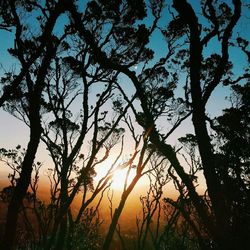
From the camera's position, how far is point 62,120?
48.3 ft

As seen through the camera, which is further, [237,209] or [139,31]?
[139,31]

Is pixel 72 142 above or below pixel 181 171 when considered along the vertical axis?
above

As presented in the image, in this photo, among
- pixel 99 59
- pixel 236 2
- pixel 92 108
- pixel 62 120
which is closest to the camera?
pixel 99 59

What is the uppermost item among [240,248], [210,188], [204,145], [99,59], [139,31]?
[139,31]

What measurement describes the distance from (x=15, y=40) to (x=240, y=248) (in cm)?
778

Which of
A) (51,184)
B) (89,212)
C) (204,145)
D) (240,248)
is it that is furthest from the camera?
(89,212)

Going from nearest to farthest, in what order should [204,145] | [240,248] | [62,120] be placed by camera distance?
[240,248]
[204,145]
[62,120]

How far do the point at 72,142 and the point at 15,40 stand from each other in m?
7.67

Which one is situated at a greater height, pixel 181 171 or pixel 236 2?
pixel 236 2

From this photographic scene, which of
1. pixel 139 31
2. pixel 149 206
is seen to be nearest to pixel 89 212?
pixel 149 206

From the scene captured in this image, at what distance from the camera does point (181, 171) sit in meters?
2.57

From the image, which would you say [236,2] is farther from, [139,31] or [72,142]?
[72,142]

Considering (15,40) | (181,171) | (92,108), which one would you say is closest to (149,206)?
(92,108)

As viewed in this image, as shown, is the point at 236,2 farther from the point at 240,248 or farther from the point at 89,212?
the point at 89,212
